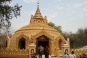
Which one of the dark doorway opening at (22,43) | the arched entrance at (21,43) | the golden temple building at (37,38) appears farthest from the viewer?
the dark doorway opening at (22,43)

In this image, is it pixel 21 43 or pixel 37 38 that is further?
pixel 21 43

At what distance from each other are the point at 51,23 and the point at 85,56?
36441 millimetres

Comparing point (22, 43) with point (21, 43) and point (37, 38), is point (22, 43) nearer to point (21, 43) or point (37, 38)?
point (21, 43)

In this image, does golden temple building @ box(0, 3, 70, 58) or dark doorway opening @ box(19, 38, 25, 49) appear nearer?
golden temple building @ box(0, 3, 70, 58)

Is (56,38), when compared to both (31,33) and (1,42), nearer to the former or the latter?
(31,33)

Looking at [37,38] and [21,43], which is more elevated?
[37,38]

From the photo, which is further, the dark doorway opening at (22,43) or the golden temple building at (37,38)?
the dark doorway opening at (22,43)

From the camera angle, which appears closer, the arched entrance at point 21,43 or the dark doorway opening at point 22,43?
the arched entrance at point 21,43

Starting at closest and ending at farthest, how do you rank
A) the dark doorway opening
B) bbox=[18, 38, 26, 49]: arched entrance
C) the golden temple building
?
the golden temple building < bbox=[18, 38, 26, 49]: arched entrance < the dark doorway opening

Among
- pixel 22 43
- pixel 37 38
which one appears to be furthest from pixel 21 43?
pixel 37 38

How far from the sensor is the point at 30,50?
75.3 ft

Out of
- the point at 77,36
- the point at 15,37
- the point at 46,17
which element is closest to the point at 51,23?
the point at 77,36

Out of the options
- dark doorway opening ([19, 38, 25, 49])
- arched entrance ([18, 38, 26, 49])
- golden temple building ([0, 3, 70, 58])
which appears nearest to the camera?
golden temple building ([0, 3, 70, 58])

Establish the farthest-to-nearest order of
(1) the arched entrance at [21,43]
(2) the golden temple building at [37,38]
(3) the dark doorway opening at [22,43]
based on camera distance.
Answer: (3) the dark doorway opening at [22,43] → (1) the arched entrance at [21,43] → (2) the golden temple building at [37,38]
